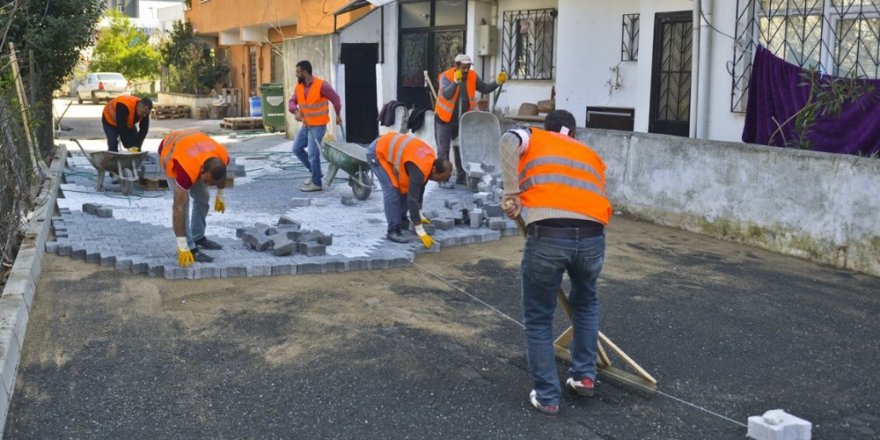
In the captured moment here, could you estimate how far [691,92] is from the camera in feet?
35.8

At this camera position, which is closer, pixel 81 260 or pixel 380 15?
pixel 81 260

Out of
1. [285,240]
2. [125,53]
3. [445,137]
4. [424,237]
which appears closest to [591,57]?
[445,137]

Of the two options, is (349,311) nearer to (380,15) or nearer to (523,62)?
(523,62)

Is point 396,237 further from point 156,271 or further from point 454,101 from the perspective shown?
point 454,101

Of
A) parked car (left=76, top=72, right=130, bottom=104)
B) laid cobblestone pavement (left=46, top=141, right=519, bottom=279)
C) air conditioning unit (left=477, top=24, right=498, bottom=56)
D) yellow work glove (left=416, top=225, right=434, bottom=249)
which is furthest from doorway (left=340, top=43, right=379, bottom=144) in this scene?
parked car (left=76, top=72, right=130, bottom=104)

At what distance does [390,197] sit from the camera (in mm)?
8445

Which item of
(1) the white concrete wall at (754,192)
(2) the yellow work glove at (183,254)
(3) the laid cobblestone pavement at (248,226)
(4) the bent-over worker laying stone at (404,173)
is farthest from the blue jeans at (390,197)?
(1) the white concrete wall at (754,192)

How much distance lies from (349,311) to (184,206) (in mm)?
1709

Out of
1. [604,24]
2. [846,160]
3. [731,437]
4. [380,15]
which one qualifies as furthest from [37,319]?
[380,15]

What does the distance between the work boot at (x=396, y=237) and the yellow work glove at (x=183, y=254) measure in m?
2.01

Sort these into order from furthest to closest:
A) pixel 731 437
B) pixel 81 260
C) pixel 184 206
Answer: pixel 81 260
pixel 184 206
pixel 731 437

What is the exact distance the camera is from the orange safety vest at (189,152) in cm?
706

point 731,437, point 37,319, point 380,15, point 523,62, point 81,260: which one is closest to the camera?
point 731,437

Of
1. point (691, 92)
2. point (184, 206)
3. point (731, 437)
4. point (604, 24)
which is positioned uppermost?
point (604, 24)
